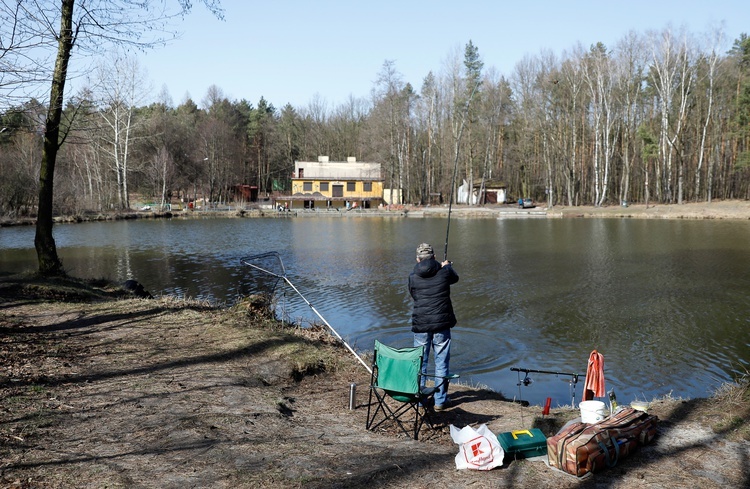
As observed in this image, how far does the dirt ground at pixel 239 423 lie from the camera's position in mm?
4410

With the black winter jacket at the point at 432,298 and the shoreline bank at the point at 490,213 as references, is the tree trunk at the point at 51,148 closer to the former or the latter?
the black winter jacket at the point at 432,298

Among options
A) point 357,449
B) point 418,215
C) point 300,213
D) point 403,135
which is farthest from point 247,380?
point 403,135

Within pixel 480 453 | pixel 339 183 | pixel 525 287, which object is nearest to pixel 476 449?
pixel 480 453

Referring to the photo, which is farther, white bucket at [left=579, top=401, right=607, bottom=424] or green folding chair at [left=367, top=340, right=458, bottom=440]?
green folding chair at [left=367, top=340, right=458, bottom=440]

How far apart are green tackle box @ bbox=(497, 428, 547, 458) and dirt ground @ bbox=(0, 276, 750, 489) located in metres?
0.12

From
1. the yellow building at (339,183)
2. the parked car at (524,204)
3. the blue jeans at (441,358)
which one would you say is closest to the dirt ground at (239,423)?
the blue jeans at (441,358)

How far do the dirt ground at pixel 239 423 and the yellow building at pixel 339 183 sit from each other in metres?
61.8

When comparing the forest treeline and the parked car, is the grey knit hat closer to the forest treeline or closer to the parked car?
the forest treeline

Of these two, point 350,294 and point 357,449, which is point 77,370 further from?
point 350,294

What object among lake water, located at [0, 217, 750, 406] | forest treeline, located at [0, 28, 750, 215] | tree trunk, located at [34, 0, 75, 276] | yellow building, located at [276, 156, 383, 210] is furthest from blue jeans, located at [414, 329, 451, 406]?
yellow building, located at [276, 156, 383, 210]

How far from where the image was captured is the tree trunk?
472 inches

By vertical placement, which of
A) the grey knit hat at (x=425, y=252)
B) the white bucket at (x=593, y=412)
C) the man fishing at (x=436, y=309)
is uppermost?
the grey knit hat at (x=425, y=252)

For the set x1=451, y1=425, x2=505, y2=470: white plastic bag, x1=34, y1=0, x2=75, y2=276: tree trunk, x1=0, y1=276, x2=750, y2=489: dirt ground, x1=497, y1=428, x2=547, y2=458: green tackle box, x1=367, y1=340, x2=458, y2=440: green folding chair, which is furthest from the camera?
x1=34, y1=0, x2=75, y2=276: tree trunk

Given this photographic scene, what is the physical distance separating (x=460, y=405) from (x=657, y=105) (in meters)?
61.6
